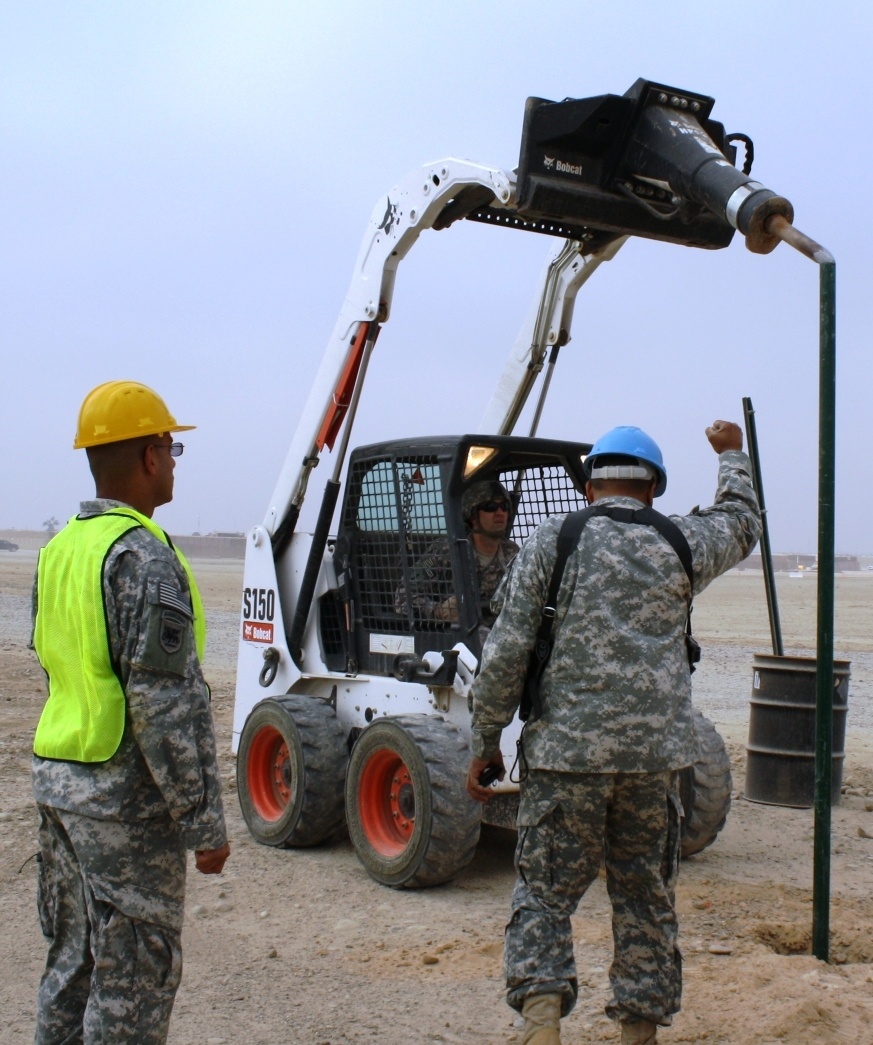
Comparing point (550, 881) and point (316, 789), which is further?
point (316, 789)

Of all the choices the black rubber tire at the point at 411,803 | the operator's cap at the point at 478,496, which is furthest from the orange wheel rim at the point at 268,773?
the operator's cap at the point at 478,496

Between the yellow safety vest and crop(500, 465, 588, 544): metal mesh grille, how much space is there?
13.6 feet

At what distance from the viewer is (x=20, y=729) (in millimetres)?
10680

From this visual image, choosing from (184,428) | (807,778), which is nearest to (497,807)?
(807,778)

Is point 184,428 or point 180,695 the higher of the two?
point 184,428

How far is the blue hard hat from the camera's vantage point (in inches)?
161

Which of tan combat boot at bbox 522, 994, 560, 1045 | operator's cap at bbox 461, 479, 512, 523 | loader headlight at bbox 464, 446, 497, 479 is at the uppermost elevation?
loader headlight at bbox 464, 446, 497, 479

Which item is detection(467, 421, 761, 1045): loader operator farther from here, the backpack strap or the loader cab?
the loader cab

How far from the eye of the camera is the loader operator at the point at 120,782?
3000mm

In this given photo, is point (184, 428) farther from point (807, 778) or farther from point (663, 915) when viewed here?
point (807, 778)

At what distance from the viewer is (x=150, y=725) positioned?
9.80 feet

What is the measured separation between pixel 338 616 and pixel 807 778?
3347 millimetres

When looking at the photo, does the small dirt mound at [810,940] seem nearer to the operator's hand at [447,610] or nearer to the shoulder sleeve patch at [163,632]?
the operator's hand at [447,610]

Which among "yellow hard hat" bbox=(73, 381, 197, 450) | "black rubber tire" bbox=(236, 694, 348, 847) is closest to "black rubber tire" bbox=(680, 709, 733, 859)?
"black rubber tire" bbox=(236, 694, 348, 847)
